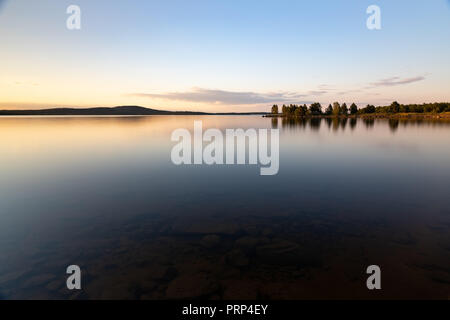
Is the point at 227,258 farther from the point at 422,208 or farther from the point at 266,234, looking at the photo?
the point at 422,208

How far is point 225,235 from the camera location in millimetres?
10617

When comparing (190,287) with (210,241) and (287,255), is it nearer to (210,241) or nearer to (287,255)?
(210,241)

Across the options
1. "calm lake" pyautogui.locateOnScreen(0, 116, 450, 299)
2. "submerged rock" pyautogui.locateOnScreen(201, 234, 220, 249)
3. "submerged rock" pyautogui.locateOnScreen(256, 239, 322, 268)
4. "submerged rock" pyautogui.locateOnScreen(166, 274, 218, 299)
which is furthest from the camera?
"submerged rock" pyautogui.locateOnScreen(201, 234, 220, 249)

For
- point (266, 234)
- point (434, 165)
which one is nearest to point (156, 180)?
point (266, 234)

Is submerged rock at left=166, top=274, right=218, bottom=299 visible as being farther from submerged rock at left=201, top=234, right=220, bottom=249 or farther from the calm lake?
submerged rock at left=201, top=234, right=220, bottom=249

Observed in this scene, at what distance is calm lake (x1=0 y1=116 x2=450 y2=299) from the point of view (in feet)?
24.8

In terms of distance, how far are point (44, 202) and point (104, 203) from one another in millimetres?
3894

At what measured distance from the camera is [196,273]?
812 cm

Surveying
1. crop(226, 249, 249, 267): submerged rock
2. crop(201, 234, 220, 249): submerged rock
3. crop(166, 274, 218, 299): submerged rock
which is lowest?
crop(166, 274, 218, 299): submerged rock

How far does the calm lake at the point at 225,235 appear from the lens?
7574 millimetres

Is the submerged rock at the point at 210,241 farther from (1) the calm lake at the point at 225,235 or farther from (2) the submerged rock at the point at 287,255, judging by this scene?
(2) the submerged rock at the point at 287,255

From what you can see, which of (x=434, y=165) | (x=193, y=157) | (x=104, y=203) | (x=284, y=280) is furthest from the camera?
(x=193, y=157)

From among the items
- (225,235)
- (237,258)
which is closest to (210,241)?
(225,235)

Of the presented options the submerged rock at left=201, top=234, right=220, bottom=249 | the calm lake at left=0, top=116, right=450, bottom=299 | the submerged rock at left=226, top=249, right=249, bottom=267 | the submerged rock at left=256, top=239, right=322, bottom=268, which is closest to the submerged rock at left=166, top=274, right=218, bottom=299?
the calm lake at left=0, top=116, right=450, bottom=299
